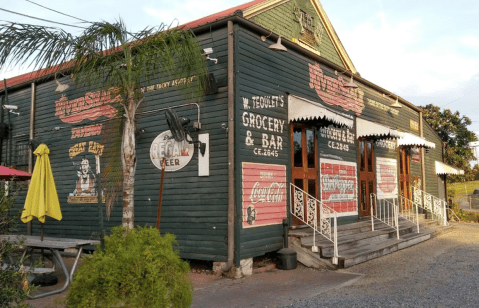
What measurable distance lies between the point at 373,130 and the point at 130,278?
1085cm

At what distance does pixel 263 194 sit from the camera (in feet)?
29.9

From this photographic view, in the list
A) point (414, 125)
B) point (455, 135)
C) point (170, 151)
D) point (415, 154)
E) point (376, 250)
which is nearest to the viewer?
point (170, 151)

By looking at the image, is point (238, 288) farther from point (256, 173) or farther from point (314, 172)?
point (314, 172)

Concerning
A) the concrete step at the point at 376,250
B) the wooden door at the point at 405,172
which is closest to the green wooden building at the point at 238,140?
the concrete step at the point at 376,250

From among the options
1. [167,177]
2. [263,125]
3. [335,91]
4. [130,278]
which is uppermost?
[335,91]

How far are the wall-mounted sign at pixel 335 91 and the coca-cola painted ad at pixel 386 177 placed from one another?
223 centimetres

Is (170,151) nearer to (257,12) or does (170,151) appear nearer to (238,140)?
(238,140)

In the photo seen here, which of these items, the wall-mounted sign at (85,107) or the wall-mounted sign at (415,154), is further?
the wall-mounted sign at (415,154)

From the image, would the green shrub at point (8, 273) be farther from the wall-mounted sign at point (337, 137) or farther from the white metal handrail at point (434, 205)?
the white metal handrail at point (434, 205)

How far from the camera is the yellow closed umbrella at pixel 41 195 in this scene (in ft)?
24.3

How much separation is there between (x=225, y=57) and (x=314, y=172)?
4.10 metres

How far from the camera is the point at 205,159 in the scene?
8898 millimetres

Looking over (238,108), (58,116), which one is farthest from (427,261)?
(58,116)

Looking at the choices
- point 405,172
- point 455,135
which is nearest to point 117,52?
point 405,172
